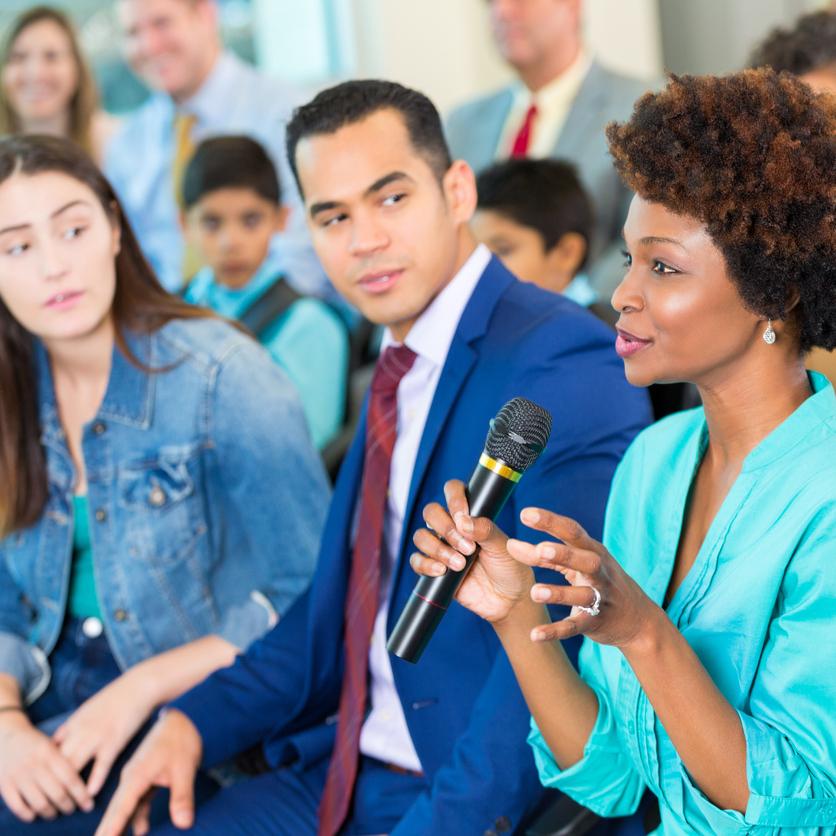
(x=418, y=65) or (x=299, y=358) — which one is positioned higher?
(x=418, y=65)

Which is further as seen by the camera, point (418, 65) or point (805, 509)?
point (418, 65)

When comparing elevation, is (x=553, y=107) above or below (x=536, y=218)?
above

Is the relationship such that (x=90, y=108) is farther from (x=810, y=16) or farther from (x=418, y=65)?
(x=810, y=16)

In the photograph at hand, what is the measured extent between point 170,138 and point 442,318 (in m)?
2.69

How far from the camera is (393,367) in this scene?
1.79m

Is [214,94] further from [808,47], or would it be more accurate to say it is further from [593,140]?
[808,47]

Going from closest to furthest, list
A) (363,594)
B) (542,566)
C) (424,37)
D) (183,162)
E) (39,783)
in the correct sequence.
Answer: (542,566) → (363,594) → (39,783) → (183,162) → (424,37)

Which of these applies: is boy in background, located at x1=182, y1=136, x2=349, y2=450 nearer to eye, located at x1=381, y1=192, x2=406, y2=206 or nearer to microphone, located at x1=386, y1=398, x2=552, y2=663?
eye, located at x1=381, y1=192, x2=406, y2=206

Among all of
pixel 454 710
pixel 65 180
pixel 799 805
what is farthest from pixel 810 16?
pixel 799 805

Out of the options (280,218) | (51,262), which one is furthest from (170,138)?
(51,262)

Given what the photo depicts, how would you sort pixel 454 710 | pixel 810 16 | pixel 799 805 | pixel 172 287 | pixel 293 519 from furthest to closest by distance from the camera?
1. pixel 172 287
2. pixel 810 16
3. pixel 293 519
4. pixel 454 710
5. pixel 799 805

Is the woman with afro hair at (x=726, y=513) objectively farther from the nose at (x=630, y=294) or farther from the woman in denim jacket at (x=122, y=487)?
the woman in denim jacket at (x=122, y=487)

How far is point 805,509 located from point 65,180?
4.56 feet

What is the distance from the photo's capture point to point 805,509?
3.90ft
